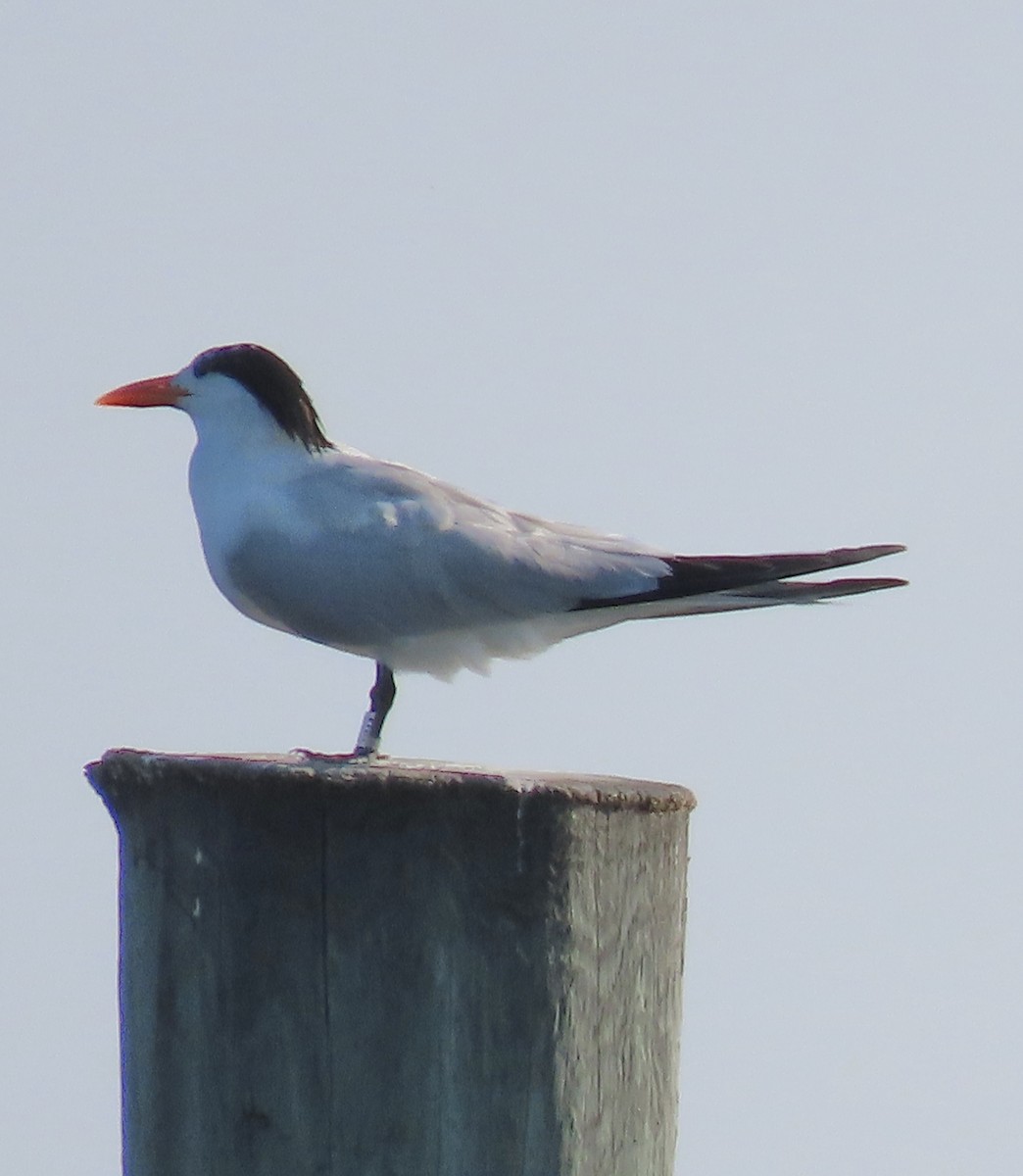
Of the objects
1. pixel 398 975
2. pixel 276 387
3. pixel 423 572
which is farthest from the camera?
pixel 276 387

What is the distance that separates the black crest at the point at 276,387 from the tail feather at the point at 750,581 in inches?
38.3

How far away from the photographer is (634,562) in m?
5.55

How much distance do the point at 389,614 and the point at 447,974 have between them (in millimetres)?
2351

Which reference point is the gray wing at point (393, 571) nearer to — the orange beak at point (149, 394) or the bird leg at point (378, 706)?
the bird leg at point (378, 706)

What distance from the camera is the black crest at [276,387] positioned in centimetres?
577

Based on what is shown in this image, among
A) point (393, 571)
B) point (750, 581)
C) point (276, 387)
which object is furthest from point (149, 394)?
point (750, 581)

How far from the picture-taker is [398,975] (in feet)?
10.3

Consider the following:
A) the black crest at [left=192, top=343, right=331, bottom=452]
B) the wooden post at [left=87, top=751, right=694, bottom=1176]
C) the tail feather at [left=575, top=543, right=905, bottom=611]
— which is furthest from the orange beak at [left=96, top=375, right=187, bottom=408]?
the wooden post at [left=87, top=751, right=694, bottom=1176]

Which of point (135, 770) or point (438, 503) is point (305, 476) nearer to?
point (438, 503)

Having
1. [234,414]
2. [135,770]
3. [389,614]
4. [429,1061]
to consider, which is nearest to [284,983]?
[429,1061]

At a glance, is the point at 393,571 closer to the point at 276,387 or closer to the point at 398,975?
the point at 276,387

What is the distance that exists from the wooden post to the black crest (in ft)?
8.35

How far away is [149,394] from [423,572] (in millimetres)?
1164

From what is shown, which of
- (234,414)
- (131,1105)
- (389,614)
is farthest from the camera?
(234,414)
